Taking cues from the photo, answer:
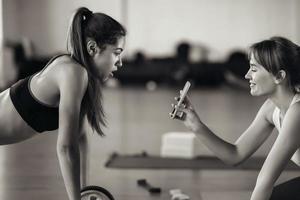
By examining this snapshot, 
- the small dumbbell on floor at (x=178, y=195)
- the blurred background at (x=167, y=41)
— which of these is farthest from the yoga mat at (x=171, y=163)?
the blurred background at (x=167, y=41)

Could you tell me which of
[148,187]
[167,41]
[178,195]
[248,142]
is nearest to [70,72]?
[248,142]

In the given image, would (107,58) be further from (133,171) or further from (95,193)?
(133,171)

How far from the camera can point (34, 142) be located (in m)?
5.41

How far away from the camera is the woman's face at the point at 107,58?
2354 mm

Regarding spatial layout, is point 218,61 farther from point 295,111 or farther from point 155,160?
point 295,111

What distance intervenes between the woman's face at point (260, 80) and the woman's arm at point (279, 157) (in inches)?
7.1

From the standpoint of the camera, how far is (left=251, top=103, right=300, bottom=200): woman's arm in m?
2.20

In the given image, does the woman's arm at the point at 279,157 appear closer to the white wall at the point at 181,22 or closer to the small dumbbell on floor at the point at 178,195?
the small dumbbell on floor at the point at 178,195

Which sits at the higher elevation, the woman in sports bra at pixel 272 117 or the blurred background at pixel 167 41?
the woman in sports bra at pixel 272 117

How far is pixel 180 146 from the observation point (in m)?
4.73

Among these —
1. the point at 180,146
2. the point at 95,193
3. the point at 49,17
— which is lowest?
the point at 49,17

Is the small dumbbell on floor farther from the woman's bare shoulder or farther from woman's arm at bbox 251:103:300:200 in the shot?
the woman's bare shoulder

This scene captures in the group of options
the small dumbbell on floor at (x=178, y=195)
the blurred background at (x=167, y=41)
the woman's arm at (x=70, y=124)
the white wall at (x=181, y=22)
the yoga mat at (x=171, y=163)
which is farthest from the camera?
the white wall at (x=181, y=22)

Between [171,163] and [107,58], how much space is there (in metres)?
2.14
